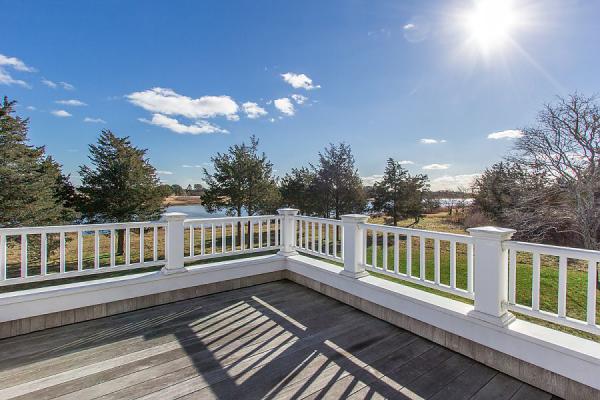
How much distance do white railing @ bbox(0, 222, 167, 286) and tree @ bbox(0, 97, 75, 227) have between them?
56cm

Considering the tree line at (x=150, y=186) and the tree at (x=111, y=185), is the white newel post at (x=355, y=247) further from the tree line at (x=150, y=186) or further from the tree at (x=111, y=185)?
the tree at (x=111, y=185)

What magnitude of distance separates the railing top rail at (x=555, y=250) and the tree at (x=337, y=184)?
1079cm

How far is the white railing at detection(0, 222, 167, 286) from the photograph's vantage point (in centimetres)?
273

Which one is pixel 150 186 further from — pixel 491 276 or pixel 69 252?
pixel 491 276

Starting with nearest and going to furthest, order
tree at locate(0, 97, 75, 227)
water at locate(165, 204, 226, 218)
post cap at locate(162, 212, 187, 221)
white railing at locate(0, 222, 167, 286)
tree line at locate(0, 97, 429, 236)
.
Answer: white railing at locate(0, 222, 167, 286)
post cap at locate(162, 212, 187, 221)
water at locate(165, 204, 226, 218)
tree at locate(0, 97, 75, 227)
tree line at locate(0, 97, 429, 236)

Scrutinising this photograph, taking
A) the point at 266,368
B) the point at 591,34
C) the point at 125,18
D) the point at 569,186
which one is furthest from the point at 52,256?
the point at 569,186

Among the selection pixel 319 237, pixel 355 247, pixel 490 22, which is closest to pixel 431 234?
pixel 355 247

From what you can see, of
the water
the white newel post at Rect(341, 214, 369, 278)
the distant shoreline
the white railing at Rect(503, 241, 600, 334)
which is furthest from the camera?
the distant shoreline

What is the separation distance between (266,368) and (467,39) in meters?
6.83

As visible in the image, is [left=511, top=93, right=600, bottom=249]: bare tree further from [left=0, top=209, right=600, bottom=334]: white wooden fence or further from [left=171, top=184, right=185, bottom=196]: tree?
[left=171, top=184, right=185, bottom=196]: tree

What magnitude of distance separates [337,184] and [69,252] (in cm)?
1035

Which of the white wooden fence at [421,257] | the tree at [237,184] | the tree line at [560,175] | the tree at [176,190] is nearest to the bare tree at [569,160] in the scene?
the tree line at [560,175]

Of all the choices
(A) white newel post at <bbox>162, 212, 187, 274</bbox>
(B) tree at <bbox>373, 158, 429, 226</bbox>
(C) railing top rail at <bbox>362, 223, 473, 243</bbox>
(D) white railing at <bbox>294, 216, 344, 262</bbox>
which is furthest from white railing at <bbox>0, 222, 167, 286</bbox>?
(B) tree at <bbox>373, 158, 429, 226</bbox>

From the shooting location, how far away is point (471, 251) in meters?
2.24
